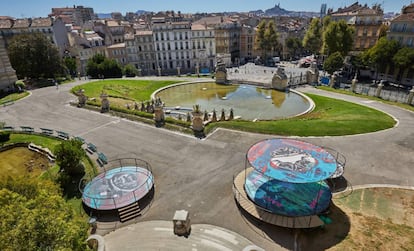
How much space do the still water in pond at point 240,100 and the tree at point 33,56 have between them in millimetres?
24596

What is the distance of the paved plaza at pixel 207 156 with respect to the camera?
17344 mm

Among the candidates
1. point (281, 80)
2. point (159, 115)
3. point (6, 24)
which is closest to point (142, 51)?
point (6, 24)

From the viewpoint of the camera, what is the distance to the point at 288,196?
1770 centimetres

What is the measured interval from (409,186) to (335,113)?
18.6 meters

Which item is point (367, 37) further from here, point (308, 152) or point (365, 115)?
Result: point (308, 152)

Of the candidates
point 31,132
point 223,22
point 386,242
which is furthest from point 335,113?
point 223,22

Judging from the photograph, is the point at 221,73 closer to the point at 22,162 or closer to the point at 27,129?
the point at 27,129

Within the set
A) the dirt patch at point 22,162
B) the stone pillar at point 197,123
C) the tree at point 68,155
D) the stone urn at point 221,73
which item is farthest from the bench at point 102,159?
the stone urn at point 221,73

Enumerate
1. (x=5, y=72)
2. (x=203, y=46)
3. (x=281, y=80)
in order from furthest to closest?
(x=203, y=46) < (x=281, y=80) < (x=5, y=72)

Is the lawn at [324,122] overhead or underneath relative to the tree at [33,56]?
underneath

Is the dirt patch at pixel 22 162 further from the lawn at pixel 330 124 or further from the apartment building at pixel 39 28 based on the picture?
the apartment building at pixel 39 28

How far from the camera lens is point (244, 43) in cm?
9894

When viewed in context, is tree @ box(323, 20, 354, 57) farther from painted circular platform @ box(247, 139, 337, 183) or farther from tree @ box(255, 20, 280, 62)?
painted circular platform @ box(247, 139, 337, 183)

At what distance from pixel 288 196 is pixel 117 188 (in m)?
12.8
